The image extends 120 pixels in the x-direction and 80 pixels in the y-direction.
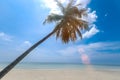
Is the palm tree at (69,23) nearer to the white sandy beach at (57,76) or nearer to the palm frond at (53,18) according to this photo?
the palm frond at (53,18)

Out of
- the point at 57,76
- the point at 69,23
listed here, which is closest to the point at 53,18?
the point at 69,23

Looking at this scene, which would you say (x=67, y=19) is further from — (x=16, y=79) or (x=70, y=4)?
(x=16, y=79)

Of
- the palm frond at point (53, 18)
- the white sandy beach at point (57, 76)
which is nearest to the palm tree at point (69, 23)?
the palm frond at point (53, 18)

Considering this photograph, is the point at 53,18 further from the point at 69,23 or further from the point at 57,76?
the point at 57,76

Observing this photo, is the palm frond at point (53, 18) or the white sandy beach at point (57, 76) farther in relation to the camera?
the white sandy beach at point (57, 76)

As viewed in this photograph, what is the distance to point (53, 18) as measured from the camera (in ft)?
51.3

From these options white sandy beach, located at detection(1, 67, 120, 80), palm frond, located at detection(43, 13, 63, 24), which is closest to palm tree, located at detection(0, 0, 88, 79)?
palm frond, located at detection(43, 13, 63, 24)

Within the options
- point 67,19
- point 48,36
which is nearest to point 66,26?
point 67,19

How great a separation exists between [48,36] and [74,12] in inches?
85.2

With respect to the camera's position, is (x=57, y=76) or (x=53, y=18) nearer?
(x=53, y=18)

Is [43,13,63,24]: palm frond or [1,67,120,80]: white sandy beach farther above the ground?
[43,13,63,24]: palm frond

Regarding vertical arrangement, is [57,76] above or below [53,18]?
below

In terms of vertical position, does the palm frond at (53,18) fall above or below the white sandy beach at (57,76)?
above

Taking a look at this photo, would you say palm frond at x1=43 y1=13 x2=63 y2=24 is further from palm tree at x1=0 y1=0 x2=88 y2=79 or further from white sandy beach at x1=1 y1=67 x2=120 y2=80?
white sandy beach at x1=1 y1=67 x2=120 y2=80
